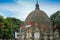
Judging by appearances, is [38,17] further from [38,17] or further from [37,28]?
[37,28]

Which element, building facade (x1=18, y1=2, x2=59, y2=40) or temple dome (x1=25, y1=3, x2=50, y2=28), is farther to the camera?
temple dome (x1=25, y1=3, x2=50, y2=28)

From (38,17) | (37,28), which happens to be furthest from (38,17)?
(37,28)

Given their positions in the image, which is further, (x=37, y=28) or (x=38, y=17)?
(x=38, y=17)

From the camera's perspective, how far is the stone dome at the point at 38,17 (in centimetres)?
4222

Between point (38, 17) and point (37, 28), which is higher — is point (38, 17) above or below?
above

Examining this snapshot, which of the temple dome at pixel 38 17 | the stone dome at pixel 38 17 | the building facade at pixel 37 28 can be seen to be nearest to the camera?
the building facade at pixel 37 28

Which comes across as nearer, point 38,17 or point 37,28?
point 37,28

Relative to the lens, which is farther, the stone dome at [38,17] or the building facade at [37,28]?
the stone dome at [38,17]

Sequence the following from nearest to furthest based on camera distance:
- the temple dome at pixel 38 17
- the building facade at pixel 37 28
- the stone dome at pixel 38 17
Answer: the building facade at pixel 37 28 → the temple dome at pixel 38 17 → the stone dome at pixel 38 17

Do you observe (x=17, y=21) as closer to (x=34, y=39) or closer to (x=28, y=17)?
(x=28, y=17)

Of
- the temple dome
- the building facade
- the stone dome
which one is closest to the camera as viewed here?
the building facade

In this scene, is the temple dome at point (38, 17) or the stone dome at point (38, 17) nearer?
the temple dome at point (38, 17)

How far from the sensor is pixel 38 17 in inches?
1686

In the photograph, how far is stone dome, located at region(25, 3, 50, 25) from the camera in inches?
1662
